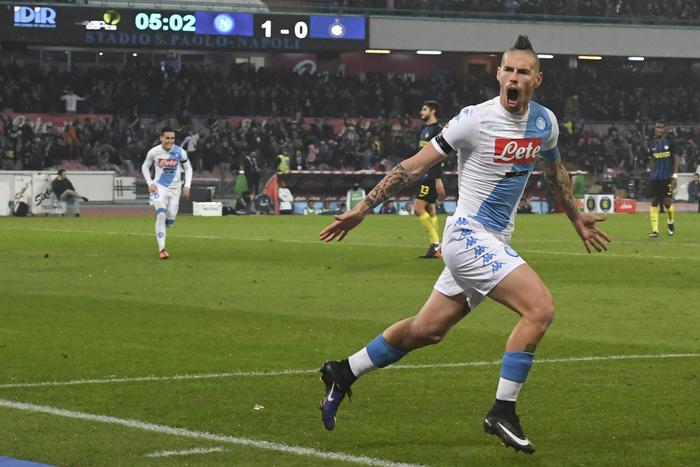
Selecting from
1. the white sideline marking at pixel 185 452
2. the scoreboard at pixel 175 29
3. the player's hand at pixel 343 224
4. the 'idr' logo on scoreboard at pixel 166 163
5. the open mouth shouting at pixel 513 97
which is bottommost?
the white sideline marking at pixel 185 452

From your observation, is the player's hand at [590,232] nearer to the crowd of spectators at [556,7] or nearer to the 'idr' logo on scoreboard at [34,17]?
the 'idr' logo on scoreboard at [34,17]

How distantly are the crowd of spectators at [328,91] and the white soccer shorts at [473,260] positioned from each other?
49.0 m

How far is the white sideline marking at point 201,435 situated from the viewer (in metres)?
7.33

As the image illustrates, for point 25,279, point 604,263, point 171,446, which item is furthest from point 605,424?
point 604,263

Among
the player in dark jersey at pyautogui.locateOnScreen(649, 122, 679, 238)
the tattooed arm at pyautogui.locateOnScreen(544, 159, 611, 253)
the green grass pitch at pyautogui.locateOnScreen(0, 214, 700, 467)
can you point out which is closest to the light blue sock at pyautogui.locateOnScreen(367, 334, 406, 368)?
the green grass pitch at pyautogui.locateOnScreen(0, 214, 700, 467)

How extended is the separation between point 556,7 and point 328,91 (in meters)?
11.9

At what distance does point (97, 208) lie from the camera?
49.1 metres

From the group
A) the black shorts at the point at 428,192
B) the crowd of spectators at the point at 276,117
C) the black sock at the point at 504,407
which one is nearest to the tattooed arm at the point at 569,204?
the black sock at the point at 504,407

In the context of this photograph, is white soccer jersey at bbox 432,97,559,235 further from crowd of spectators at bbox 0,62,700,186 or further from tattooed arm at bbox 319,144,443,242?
crowd of spectators at bbox 0,62,700,186

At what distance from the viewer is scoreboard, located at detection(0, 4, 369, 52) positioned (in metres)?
54.6

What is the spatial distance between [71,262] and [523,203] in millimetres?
27227

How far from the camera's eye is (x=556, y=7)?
216 ft

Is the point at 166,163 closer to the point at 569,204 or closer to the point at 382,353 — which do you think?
the point at 569,204

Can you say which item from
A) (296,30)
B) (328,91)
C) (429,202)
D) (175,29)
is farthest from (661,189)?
(328,91)
